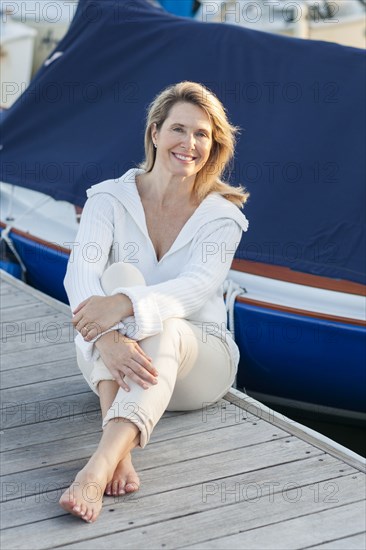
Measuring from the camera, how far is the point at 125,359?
294cm

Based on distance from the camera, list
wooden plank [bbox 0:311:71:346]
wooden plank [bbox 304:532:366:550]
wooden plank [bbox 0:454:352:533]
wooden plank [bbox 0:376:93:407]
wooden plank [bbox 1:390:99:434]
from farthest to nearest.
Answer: wooden plank [bbox 0:311:71:346]
wooden plank [bbox 0:376:93:407]
wooden plank [bbox 1:390:99:434]
wooden plank [bbox 0:454:352:533]
wooden plank [bbox 304:532:366:550]

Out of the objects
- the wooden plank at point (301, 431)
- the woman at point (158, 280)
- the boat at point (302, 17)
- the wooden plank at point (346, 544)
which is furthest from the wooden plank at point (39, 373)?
the boat at point (302, 17)

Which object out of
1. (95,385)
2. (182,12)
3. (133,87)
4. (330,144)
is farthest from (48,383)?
(182,12)

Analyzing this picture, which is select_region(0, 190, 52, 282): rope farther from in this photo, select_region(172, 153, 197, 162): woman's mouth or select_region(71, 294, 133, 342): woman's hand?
select_region(71, 294, 133, 342): woman's hand

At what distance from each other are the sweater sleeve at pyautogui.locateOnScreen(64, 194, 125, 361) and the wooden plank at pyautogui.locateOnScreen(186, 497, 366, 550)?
73 centimetres

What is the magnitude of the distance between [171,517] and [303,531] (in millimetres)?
357

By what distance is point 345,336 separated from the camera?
13.8 ft

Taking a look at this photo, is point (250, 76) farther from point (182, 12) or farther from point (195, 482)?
point (182, 12)

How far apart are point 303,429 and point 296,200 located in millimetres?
1515

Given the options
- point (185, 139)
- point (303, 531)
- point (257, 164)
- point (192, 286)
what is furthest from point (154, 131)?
point (303, 531)

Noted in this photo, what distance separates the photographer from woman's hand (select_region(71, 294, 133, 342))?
3.03 metres

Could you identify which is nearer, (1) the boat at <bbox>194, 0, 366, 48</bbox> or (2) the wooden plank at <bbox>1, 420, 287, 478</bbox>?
(2) the wooden plank at <bbox>1, 420, 287, 478</bbox>

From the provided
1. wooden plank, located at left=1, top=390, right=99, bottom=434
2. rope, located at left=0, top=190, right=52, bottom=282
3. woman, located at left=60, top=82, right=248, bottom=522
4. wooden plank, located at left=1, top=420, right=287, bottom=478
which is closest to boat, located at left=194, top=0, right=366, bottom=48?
rope, located at left=0, top=190, right=52, bottom=282

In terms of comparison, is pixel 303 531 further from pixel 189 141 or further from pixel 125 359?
pixel 189 141
